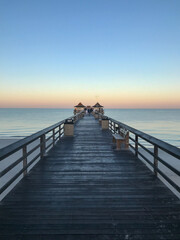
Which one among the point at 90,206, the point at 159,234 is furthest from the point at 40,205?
the point at 159,234

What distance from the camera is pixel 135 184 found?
12.3 ft

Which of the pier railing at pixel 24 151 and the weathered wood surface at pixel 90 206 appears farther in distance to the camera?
the pier railing at pixel 24 151

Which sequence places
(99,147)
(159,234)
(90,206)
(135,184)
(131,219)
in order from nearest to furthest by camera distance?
(159,234) → (131,219) → (90,206) → (135,184) → (99,147)

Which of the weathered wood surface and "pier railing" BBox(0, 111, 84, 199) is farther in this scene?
"pier railing" BBox(0, 111, 84, 199)

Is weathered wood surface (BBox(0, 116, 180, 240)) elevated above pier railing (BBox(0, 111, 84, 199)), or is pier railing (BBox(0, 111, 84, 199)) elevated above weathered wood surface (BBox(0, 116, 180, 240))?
pier railing (BBox(0, 111, 84, 199))

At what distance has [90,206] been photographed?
2893mm

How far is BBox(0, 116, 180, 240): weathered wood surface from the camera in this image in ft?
7.50

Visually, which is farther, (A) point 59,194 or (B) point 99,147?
(B) point 99,147

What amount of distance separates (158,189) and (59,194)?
2142 millimetres

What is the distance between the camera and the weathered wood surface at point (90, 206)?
90.0 inches

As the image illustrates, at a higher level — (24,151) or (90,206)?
(24,151)

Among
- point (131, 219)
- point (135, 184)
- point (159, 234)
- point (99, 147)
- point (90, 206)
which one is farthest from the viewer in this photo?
point (99, 147)

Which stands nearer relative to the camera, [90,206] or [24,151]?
[90,206]

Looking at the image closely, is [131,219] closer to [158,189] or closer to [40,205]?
[158,189]
